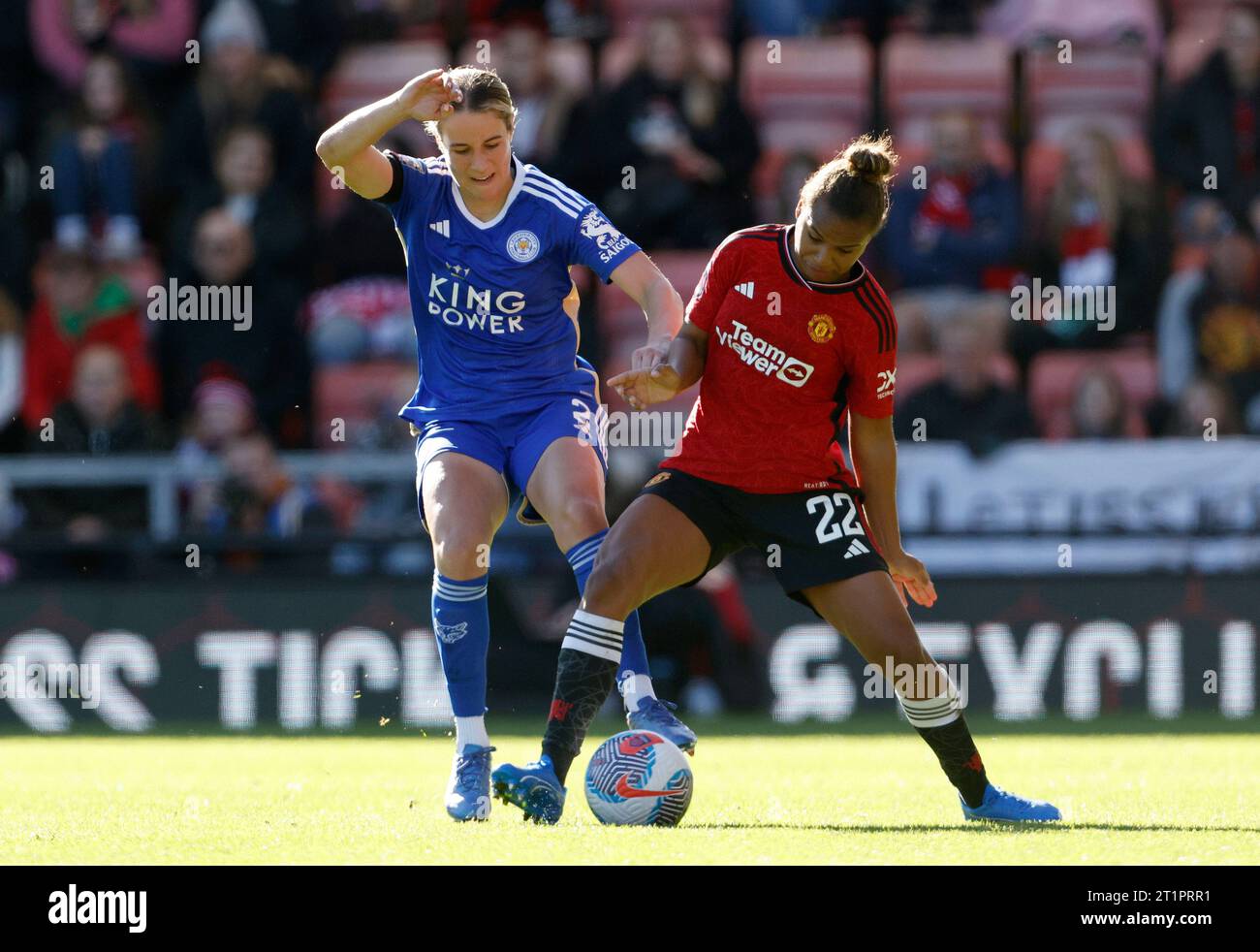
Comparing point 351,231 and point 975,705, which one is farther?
point 351,231

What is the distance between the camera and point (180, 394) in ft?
38.9

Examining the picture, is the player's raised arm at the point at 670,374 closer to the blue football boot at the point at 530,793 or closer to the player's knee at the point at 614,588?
the player's knee at the point at 614,588

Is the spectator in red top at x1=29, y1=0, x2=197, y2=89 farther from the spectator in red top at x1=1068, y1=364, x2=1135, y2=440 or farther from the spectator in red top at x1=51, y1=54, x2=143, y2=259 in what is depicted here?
the spectator in red top at x1=1068, y1=364, x2=1135, y2=440

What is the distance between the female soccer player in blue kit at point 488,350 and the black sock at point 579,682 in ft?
1.03

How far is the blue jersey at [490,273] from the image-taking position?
6.04m

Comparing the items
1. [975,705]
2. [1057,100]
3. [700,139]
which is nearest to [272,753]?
[975,705]

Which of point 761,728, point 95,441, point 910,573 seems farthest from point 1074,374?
point 910,573

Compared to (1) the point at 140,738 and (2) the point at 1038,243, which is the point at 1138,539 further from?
(1) the point at 140,738

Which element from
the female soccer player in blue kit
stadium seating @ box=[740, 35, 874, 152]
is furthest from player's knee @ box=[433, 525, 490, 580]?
stadium seating @ box=[740, 35, 874, 152]

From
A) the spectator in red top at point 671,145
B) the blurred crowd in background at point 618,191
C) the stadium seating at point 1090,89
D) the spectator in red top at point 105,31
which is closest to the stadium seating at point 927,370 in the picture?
the blurred crowd in background at point 618,191

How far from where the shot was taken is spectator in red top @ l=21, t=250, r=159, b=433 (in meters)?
11.7

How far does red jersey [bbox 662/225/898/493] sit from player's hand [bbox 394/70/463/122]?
883 millimetres

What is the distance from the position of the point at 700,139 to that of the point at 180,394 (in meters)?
3.57

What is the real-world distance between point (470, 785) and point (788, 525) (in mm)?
1177
